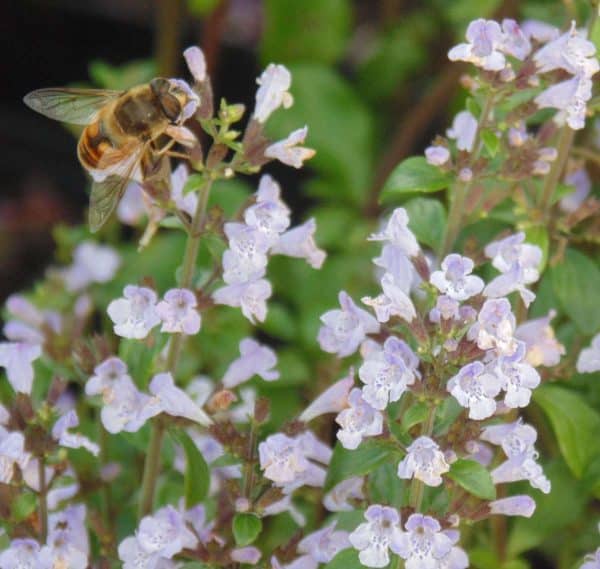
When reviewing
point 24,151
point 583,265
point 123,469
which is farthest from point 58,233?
point 24,151

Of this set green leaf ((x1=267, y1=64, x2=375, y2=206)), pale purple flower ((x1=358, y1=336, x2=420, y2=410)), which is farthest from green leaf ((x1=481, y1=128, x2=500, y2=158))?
green leaf ((x1=267, y1=64, x2=375, y2=206))

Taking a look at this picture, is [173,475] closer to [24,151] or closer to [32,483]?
[32,483]

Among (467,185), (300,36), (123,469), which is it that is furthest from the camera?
(300,36)

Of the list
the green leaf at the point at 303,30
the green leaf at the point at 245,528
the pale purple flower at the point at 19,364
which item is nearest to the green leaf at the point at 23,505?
the pale purple flower at the point at 19,364

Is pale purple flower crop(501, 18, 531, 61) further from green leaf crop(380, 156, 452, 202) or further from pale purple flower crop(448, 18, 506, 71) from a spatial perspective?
green leaf crop(380, 156, 452, 202)

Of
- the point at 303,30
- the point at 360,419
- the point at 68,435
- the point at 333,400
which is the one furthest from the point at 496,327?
the point at 303,30

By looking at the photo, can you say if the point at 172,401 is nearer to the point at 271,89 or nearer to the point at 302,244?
the point at 302,244
